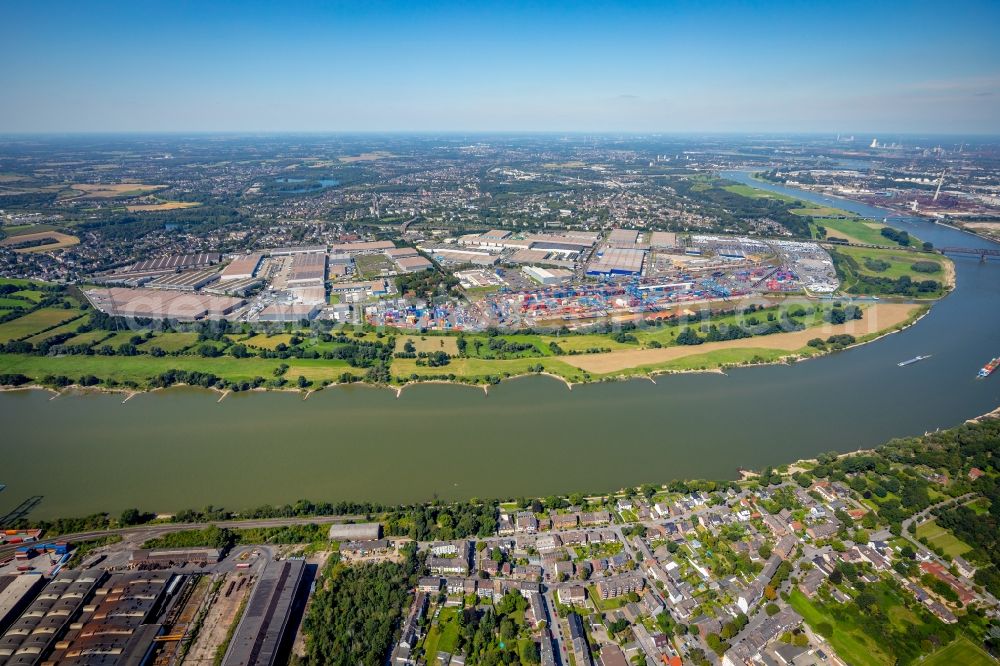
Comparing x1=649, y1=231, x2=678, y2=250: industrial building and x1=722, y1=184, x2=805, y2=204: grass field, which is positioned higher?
x1=722, y1=184, x2=805, y2=204: grass field

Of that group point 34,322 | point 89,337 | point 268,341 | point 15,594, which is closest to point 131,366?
point 89,337

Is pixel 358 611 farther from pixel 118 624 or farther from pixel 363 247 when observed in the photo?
pixel 363 247

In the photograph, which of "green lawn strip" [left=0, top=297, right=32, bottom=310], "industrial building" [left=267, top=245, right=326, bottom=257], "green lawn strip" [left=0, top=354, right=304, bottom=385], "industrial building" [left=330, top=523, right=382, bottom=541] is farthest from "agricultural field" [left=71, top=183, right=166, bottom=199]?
"industrial building" [left=330, top=523, right=382, bottom=541]

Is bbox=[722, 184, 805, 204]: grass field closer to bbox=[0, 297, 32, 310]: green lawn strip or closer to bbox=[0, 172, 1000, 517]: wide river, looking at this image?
bbox=[0, 172, 1000, 517]: wide river

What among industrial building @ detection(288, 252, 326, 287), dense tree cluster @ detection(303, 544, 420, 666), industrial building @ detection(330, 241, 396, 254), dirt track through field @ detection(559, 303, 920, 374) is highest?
industrial building @ detection(330, 241, 396, 254)

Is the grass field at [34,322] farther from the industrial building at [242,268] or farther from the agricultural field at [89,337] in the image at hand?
the industrial building at [242,268]

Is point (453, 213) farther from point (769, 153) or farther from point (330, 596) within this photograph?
point (769, 153)
